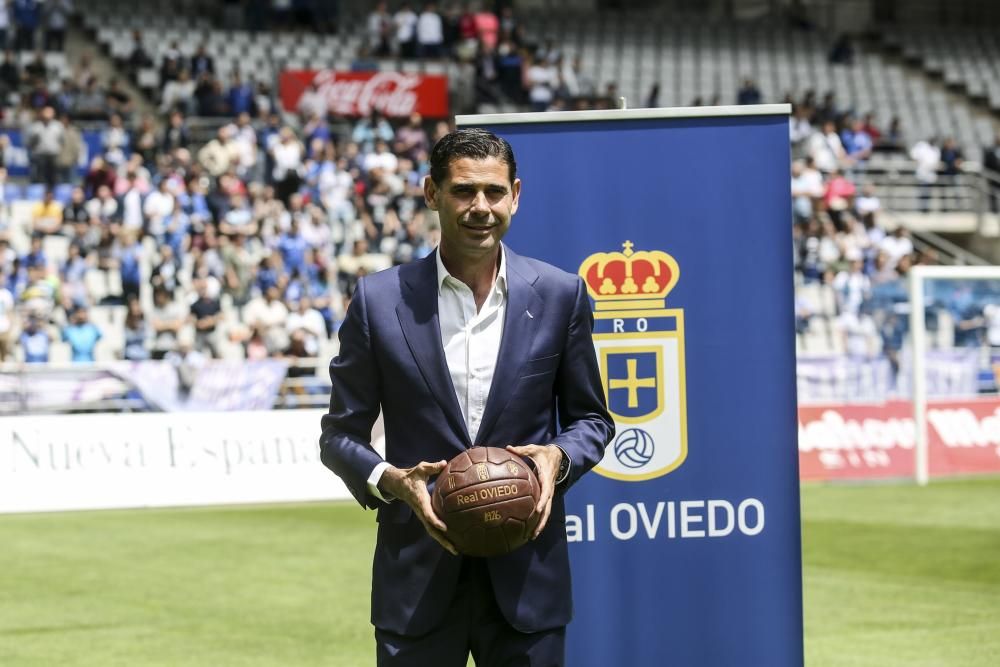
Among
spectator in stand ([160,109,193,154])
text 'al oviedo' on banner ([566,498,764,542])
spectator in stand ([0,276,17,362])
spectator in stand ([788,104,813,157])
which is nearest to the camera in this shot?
text 'al oviedo' on banner ([566,498,764,542])

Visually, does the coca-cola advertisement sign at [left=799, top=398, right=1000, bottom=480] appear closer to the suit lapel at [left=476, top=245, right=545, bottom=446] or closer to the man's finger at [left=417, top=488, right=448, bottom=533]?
the suit lapel at [left=476, top=245, right=545, bottom=446]

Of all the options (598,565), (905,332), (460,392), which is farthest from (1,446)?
(460,392)

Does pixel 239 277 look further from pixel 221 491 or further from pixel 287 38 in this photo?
pixel 287 38

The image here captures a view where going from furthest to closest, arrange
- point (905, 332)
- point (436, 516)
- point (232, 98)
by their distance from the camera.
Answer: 1. point (232, 98)
2. point (905, 332)
3. point (436, 516)

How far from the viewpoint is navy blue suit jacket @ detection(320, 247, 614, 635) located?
4.22 metres

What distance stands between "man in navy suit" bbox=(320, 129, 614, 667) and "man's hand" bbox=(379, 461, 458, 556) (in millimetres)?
50

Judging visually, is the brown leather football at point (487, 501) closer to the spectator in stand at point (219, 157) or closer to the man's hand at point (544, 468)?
the man's hand at point (544, 468)

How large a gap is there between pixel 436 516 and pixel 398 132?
22824 mm

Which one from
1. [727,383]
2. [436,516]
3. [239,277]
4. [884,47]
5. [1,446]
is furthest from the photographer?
[884,47]

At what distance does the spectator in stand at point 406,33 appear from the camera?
29.7 metres

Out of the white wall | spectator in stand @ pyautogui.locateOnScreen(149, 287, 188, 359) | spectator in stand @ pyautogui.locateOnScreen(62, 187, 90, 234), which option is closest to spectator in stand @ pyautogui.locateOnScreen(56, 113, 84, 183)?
spectator in stand @ pyautogui.locateOnScreen(62, 187, 90, 234)

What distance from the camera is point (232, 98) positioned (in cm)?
2592

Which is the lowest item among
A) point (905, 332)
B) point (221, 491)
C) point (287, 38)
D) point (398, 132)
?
point (221, 491)

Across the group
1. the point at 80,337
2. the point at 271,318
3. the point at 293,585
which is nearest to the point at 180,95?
the point at 271,318
